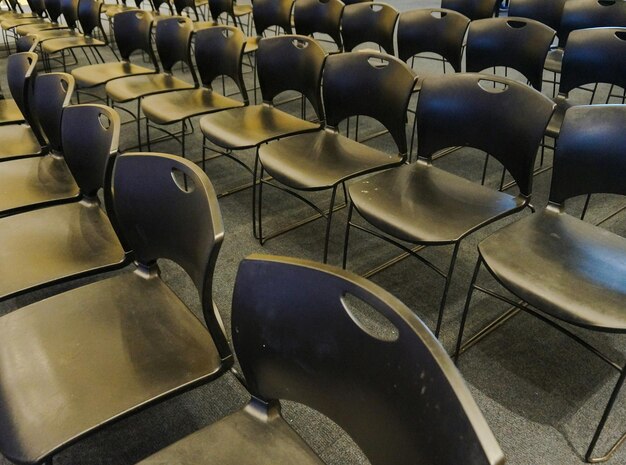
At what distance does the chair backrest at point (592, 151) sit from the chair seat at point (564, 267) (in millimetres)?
129

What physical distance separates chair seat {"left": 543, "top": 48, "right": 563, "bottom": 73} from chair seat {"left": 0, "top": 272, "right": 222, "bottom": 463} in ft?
8.29

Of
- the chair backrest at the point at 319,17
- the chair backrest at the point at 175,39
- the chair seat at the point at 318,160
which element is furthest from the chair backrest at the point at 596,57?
the chair backrest at the point at 175,39

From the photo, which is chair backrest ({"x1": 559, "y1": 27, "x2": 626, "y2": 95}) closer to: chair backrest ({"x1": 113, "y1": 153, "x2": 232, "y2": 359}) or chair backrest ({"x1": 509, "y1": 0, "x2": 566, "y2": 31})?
chair backrest ({"x1": 509, "y1": 0, "x2": 566, "y2": 31})

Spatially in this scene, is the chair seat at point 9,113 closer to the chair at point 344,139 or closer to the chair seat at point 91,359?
the chair at point 344,139

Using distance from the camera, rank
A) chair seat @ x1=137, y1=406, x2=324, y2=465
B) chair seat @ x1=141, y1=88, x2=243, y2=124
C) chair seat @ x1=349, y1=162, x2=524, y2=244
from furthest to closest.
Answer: chair seat @ x1=141, y1=88, x2=243, y2=124 < chair seat @ x1=349, y1=162, x2=524, y2=244 < chair seat @ x1=137, y1=406, x2=324, y2=465

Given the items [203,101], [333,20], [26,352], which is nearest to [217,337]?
[26,352]

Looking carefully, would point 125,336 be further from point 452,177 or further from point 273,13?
point 273,13

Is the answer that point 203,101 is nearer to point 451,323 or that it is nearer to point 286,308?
point 451,323

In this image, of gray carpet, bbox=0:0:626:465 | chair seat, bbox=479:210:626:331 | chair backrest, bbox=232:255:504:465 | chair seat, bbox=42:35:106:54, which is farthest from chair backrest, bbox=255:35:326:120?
chair seat, bbox=42:35:106:54

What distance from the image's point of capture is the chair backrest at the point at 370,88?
6.53ft

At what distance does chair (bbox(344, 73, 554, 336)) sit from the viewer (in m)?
1.63

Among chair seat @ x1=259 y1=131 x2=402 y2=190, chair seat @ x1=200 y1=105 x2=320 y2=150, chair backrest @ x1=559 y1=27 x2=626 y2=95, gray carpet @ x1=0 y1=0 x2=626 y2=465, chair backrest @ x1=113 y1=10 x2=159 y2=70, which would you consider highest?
chair backrest @ x1=559 y1=27 x2=626 y2=95

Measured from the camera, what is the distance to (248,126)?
2.47 m

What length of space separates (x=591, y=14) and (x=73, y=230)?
9.55 ft
